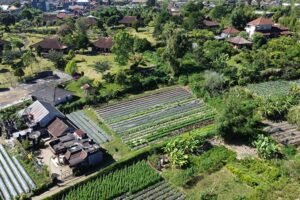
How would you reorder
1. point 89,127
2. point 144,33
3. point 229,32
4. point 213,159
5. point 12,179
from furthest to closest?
point 144,33
point 229,32
point 89,127
point 213,159
point 12,179

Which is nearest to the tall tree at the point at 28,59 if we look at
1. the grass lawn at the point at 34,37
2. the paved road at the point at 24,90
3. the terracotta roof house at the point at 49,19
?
the paved road at the point at 24,90

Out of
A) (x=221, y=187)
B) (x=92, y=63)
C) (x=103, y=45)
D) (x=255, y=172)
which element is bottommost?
(x=92, y=63)

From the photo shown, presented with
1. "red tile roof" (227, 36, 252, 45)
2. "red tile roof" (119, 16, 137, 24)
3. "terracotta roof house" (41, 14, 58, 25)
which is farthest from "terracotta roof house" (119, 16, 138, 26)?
"red tile roof" (227, 36, 252, 45)

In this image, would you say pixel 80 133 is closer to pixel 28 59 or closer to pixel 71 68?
pixel 71 68

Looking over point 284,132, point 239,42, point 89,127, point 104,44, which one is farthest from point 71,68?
point 284,132

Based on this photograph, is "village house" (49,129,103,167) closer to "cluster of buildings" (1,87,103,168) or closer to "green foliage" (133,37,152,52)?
"cluster of buildings" (1,87,103,168)

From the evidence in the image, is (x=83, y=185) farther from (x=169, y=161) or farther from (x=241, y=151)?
(x=241, y=151)
